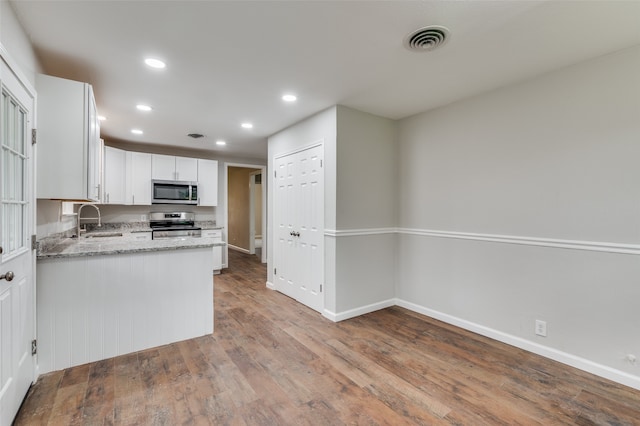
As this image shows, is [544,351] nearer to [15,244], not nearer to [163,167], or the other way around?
[15,244]

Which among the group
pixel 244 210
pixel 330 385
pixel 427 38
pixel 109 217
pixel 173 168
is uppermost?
pixel 427 38

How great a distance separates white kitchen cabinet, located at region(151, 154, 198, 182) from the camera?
5.09 m

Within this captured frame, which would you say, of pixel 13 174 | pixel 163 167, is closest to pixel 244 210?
pixel 163 167

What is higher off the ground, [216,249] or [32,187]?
[32,187]

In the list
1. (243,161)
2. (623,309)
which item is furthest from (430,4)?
(243,161)

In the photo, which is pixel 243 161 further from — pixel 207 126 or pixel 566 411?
pixel 566 411

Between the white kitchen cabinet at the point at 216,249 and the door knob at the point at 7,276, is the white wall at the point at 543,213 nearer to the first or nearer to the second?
the door knob at the point at 7,276

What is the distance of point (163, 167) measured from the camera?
516 centimetres

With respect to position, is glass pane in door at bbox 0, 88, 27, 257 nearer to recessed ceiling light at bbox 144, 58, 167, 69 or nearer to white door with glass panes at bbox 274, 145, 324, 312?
recessed ceiling light at bbox 144, 58, 167, 69

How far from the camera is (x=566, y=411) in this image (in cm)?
181

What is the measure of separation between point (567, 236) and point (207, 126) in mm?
4286

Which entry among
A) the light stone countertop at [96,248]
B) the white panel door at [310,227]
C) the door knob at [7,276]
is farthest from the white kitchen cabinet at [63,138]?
the white panel door at [310,227]

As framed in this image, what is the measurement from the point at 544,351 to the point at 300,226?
2.79m

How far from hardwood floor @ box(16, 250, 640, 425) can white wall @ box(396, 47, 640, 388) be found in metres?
0.36
